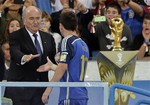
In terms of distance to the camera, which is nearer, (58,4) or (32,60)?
(32,60)

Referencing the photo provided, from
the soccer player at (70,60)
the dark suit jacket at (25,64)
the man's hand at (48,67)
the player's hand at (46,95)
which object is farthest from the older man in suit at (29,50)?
the player's hand at (46,95)

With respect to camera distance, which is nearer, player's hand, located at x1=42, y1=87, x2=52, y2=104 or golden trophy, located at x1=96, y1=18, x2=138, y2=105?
player's hand, located at x1=42, y1=87, x2=52, y2=104

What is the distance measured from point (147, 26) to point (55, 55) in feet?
7.91

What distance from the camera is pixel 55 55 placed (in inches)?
295

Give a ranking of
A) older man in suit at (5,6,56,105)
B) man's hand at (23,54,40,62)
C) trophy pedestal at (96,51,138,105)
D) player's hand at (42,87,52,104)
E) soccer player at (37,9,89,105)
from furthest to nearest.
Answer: trophy pedestal at (96,51,138,105) → older man in suit at (5,6,56,105) → man's hand at (23,54,40,62) → soccer player at (37,9,89,105) → player's hand at (42,87,52,104)

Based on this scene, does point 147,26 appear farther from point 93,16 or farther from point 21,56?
point 21,56

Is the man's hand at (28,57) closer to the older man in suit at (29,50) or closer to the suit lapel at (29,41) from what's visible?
the older man in suit at (29,50)

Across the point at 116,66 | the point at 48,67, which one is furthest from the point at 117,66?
the point at 48,67

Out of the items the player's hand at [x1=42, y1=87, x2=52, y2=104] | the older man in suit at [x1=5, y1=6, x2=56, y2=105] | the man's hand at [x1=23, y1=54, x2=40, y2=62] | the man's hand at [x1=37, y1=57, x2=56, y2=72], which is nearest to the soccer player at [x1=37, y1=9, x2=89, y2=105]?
the player's hand at [x1=42, y1=87, x2=52, y2=104]

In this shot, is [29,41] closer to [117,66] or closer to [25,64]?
[25,64]

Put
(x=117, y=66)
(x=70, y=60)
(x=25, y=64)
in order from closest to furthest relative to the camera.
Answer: (x=70, y=60), (x=25, y=64), (x=117, y=66)

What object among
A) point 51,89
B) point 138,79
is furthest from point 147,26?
point 51,89

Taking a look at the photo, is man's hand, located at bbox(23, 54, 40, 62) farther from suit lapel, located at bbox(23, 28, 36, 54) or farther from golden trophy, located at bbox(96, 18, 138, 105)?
golden trophy, located at bbox(96, 18, 138, 105)

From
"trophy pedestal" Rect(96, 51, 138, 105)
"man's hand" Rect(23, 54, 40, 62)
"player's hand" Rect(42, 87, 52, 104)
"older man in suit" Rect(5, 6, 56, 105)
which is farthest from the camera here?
"trophy pedestal" Rect(96, 51, 138, 105)
